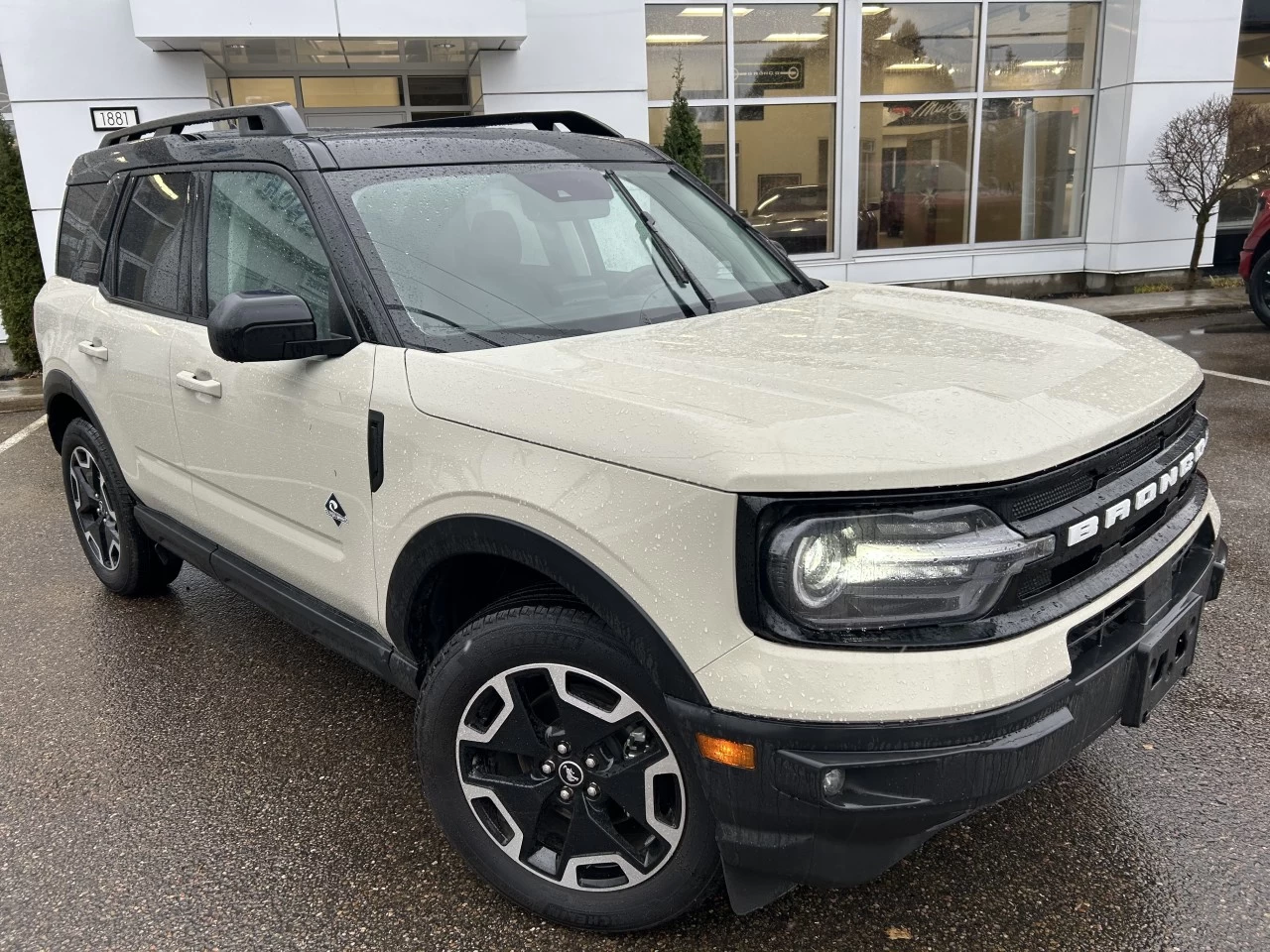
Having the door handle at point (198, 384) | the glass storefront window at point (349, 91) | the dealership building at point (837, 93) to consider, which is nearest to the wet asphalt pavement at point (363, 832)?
the door handle at point (198, 384)

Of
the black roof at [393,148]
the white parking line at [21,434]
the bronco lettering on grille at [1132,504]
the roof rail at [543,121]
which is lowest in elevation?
the white parking line at [21,434]

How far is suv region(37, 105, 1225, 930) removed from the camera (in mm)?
1739

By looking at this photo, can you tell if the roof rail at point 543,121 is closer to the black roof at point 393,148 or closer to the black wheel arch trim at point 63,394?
the black roof at point 393,148

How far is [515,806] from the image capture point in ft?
7.43

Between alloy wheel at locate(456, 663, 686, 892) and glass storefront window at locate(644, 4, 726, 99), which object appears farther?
glass storefront window at locate(644, 4, 726, 99)

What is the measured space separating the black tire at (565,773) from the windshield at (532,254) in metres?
0.75

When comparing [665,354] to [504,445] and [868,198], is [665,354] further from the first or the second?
[868,198]

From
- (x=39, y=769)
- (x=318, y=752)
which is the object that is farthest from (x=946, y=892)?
(x=39, y=769)

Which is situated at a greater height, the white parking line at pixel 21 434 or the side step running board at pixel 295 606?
the side step running board at pixel 295 606

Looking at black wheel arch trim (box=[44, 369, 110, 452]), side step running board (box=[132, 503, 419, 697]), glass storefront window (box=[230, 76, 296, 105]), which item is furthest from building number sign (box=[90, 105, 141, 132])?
side step running board (box=[132, 503, 419, 697])

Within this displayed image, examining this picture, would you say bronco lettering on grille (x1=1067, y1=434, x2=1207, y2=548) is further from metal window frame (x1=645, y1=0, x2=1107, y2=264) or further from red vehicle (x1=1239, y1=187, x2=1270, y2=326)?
metal window frame (x1=645, y1=0, x2=1107, y2=264)

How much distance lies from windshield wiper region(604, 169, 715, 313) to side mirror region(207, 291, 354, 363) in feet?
3.55

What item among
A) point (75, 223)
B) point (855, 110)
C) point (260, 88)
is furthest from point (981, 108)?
point (75, 223)

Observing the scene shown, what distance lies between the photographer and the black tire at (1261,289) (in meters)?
9.41
